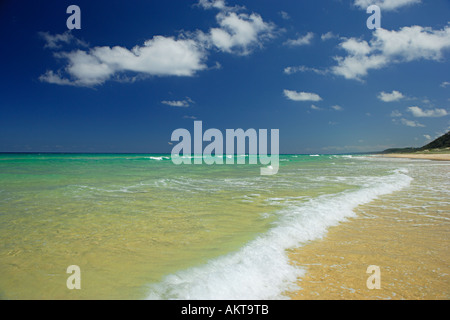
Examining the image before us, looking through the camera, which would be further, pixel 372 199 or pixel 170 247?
pixel 372 199

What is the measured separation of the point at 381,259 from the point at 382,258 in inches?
2.0

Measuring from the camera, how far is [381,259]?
11.7 ft

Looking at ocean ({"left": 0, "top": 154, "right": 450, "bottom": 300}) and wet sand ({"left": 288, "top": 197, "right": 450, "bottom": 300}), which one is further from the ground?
ocean ({"left": 0, "top": 154, "right": 450, "bottom": 300})

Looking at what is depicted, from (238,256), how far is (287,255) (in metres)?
0.84

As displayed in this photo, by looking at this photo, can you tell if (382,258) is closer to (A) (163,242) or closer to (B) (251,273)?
(B) (251,273)

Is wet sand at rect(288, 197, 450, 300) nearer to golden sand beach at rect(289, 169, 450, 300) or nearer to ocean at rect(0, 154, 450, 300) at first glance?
golden sand beach at rect(289, 169, 450, 300)

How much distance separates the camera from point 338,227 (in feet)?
17.0

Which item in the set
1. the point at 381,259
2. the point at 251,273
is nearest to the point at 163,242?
the point at 251,273

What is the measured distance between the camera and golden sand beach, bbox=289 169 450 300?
2762 millimetres

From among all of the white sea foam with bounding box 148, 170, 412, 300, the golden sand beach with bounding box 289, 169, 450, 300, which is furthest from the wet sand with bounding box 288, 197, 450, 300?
the white sea foam with bounding box 148, 170, 412, 300

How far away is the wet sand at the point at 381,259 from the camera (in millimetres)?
2756
